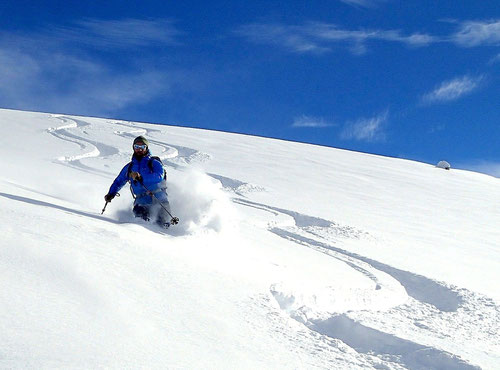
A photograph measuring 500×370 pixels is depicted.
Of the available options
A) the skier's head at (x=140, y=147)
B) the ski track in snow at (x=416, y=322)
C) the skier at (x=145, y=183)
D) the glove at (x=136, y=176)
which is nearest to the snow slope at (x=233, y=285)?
the ski track in snow at (x=416, y=322)

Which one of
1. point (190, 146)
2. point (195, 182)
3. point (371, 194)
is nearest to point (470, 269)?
point (195, 182)

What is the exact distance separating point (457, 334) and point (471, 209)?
10.9 metres

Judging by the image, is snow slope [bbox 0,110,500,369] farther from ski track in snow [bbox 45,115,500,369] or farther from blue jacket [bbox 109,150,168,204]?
blue jacket [bbox 109,150,168,204]

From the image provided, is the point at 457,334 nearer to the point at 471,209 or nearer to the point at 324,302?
the point at 324,302

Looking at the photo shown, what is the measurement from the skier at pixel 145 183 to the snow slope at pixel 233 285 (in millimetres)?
328

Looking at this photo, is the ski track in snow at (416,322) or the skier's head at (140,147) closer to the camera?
the ski track in snow at (416,322)

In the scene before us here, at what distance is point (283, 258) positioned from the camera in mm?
6789

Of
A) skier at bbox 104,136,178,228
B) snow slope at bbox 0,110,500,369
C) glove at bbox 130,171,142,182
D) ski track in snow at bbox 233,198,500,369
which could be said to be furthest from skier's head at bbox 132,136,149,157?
ski track in snow at bbox 233,198,500,369

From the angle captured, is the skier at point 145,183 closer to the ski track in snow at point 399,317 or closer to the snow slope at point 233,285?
the snow slope at point 233,285

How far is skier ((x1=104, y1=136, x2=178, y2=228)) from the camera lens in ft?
23.8

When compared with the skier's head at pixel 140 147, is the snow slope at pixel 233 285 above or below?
below

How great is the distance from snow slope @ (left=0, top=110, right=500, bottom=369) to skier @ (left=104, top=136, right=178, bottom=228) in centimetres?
33

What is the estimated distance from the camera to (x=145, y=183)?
732 cm

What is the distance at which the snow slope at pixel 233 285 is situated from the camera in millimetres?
3129
